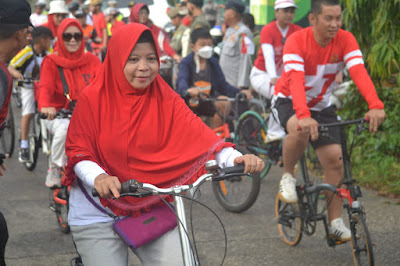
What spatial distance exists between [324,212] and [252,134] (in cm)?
307

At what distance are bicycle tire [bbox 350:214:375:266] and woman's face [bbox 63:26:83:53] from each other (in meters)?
3.64

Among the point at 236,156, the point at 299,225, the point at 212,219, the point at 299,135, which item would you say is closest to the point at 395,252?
the point at 299,225

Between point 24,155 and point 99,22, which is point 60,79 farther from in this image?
point 99,22

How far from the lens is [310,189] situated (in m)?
5.80

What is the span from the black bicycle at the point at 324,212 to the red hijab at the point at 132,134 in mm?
1663

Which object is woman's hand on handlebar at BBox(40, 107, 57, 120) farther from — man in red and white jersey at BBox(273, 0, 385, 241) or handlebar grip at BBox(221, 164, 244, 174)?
handlebar grip at BBox(221, 164, 244, 174)

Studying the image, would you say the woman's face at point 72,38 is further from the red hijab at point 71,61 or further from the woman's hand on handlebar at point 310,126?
the woman's hand on handlebar at point 310,126

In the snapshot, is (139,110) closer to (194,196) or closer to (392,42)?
(194,196)

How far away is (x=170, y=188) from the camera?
3.26m

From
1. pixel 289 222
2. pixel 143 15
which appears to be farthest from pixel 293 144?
pixel 143 15

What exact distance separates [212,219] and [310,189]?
1.76m

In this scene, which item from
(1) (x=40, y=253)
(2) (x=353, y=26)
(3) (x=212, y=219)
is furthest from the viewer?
(2) (x=353, y=26)

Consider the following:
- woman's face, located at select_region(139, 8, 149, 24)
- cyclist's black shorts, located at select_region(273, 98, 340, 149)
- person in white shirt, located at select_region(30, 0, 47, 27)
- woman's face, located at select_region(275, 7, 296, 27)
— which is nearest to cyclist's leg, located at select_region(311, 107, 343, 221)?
cyclist's black shorts, located at select_region(273, 98, 340, 149)

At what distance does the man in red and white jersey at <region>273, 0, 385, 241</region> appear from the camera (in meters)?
5.57
